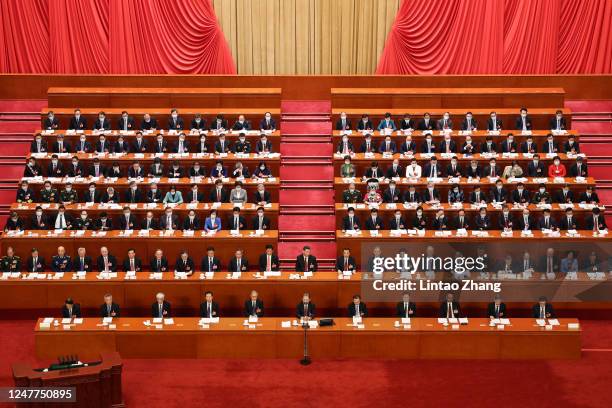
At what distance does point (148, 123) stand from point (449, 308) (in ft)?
19.8

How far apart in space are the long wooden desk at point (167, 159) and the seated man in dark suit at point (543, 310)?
471 cm

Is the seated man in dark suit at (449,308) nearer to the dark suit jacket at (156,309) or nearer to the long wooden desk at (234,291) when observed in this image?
the long wooden desk at (234,291)

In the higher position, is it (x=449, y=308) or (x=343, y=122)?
(x=343, y=122)

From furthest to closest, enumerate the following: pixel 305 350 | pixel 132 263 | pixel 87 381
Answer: pixel 132 263
pixel 305 350
pixel 87 381

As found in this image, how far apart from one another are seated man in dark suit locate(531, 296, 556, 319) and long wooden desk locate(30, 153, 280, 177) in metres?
4.71

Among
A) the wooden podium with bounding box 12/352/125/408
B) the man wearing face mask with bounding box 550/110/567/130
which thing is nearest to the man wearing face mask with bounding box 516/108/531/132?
the man wearing face mask with bounding box 550/110/567/130

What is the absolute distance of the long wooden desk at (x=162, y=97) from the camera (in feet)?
47.3

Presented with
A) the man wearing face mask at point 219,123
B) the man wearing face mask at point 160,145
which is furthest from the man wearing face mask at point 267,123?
the man wearing face mask at point 160,145

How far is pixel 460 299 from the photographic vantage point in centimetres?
1108

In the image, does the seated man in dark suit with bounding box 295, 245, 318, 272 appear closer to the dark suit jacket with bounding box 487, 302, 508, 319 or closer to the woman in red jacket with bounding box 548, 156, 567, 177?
the dark suit jacket with bounding box 487, 302, 508, 319

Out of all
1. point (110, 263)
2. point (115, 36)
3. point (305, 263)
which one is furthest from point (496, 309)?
point (115, 36)

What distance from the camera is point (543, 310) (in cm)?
1030

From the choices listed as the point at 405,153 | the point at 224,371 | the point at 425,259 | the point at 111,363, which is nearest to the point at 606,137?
the point at 405,153

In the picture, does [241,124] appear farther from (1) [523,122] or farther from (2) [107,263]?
(1) [523,122]
